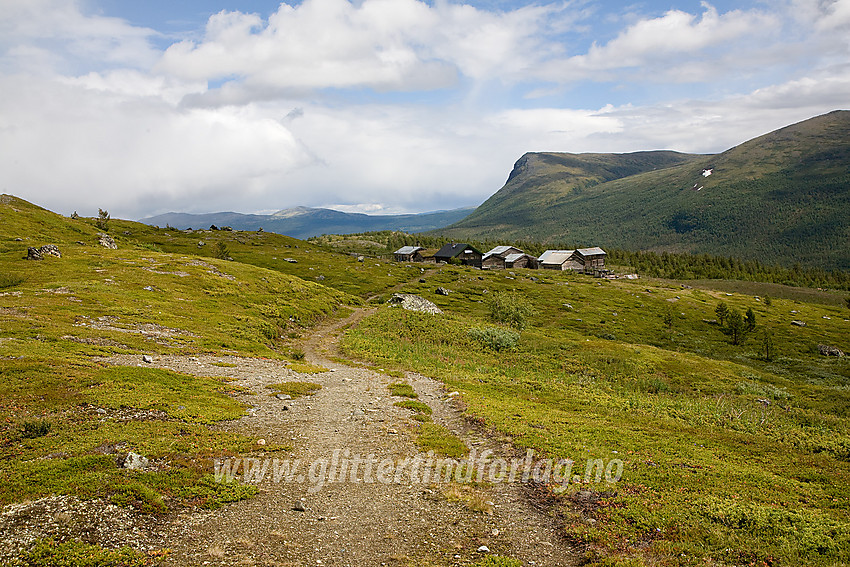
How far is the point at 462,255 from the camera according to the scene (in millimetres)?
140250

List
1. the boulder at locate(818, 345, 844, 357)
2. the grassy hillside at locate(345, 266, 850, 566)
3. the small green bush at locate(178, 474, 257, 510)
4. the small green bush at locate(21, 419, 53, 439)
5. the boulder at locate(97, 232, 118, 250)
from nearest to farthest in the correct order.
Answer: the grassy hillside at locate(345, 266, 850, 566)
the small green bush at locate(178, 474, 257, 510)
the small green bush at locate(21, 419, 53, 439)
the boulder at locate(818, 345, 844, 357)
the boulder at locate(97, 232, 118, 250)

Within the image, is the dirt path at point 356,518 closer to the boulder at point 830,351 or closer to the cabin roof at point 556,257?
the boulder at point 830,351

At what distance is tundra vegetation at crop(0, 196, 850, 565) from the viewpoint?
11281 millimetres

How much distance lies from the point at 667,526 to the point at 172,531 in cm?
1294

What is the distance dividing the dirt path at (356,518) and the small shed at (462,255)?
396 ft

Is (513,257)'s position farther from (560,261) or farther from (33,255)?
(33,255)

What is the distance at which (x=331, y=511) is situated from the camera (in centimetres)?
1213

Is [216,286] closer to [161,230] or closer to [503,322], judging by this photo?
[503,322]

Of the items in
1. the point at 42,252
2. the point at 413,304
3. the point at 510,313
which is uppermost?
the point at 42,252

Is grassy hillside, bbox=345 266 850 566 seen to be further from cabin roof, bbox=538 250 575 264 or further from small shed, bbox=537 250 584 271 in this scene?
cabin roof, bbox=538 250 575 264

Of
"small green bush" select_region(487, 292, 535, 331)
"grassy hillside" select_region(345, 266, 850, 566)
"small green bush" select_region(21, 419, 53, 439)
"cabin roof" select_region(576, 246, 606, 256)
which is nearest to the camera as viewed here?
"grassy hillside" select_region(345, 266, 850, 566)

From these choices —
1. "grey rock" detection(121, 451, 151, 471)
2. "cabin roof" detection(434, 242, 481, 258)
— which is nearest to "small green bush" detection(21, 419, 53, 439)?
"grey rock" detection(121, 451, 151, 471)

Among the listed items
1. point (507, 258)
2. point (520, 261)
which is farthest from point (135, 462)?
point (520, 261)

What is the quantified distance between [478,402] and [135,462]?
52.1ft
